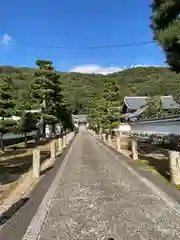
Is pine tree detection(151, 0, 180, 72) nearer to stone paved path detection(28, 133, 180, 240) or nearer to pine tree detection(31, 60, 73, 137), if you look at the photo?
stone paved path detection(28, 133, 180, 240)

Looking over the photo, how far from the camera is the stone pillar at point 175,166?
29.9 ft

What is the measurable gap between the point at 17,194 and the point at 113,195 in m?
2.57

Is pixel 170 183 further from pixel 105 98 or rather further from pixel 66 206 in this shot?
pixel 105 98

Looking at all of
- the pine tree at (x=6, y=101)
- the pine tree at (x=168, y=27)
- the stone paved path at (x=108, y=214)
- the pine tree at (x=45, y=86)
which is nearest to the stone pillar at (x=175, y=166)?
the stone paved path at (x=108, y=214)

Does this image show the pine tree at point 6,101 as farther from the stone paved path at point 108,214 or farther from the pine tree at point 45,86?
the stone paved path at point 108,214

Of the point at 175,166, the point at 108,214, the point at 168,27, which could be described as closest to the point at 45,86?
the point at 168,27

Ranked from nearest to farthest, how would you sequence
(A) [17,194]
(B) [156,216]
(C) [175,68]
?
(B) [156,216], (A) [17,194], (C) [175,68]

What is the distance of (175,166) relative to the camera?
9141 millimetres

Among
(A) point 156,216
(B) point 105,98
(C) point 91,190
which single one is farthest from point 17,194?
(B) point 105,98

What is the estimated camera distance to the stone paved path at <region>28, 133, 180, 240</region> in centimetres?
524

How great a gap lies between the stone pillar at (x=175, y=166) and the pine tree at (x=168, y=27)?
3.80 meters

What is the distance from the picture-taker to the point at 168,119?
25.9 meters

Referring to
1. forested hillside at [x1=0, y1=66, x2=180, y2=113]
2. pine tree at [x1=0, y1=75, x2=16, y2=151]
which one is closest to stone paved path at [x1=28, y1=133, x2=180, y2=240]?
pine tree at [x1=0, y1=75, x2=16, y2=151]

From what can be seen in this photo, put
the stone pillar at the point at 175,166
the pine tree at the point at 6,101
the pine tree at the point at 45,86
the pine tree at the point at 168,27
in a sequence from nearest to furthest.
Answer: the stone pillar at the point at 175,166
the pine tree at the point at 168,27
the pine tree at the point at 6,101
the pine tree at the point at 45,86
